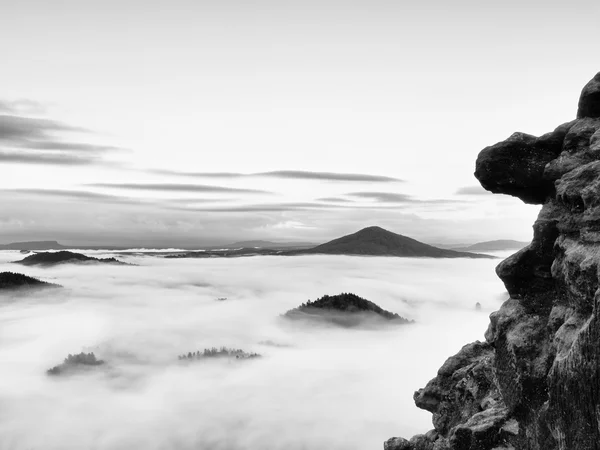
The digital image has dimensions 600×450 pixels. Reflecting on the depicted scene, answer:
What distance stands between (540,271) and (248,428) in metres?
197

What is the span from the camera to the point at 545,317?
76.2 feet

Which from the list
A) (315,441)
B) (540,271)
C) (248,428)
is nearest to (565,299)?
(540,271)

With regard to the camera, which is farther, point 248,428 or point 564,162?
point 248,428

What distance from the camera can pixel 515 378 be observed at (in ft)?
75.8

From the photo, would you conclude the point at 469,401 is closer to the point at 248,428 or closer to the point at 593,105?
the point at 593,105

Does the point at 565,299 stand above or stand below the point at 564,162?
below

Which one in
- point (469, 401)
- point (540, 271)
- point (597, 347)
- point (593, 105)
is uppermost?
point (593, 105)

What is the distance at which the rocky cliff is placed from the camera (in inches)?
693

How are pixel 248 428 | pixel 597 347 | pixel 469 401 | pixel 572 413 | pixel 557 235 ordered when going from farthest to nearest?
pixel 248 428
pixel 469 401
pixel 557 235
pixel 572 413
pixel 597 347

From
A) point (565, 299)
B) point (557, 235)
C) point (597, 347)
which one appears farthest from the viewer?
point (557, 235)

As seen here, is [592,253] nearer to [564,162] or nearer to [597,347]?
[597,347]

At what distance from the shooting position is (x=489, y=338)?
26.5m

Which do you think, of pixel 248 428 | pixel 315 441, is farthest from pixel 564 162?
pixel 248 428

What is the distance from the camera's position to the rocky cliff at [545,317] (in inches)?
693
